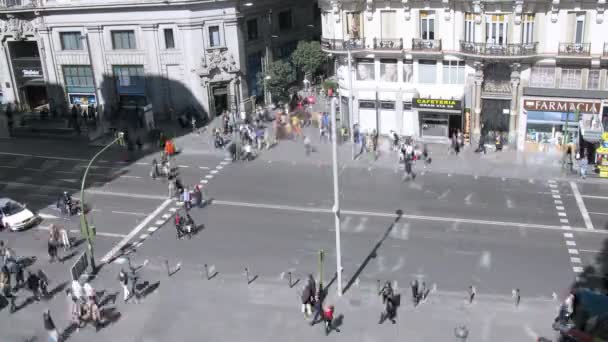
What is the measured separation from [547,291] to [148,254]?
20233 millimetres

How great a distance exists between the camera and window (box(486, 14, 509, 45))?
46.7 metres

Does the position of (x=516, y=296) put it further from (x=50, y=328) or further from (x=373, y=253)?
(x=50, y=328)

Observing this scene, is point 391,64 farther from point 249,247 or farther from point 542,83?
point 249,247

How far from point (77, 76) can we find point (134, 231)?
91.8 feet

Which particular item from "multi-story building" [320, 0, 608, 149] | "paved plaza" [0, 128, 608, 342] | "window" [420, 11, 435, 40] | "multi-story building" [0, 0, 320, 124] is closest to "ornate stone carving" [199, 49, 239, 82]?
"multi-story building" [0, 0, 320, 124]

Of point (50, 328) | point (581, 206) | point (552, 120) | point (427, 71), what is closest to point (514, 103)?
point (552, 120)

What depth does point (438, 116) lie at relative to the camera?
169 ft

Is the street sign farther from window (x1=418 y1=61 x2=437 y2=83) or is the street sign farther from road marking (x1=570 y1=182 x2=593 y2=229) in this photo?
window (x1=418 y1=61 x2=437 y2=83)

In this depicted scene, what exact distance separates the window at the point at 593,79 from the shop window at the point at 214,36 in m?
29.5

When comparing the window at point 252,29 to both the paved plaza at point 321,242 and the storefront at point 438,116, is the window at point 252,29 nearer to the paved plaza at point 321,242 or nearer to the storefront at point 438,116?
the paved plaza at point 321,242

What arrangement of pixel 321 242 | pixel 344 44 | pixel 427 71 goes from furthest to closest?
pixel 344 44
pixel 427 71
pixel 321 242

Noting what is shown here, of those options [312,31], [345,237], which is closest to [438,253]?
[345,237]

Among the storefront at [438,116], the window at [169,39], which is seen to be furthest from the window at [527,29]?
the window at [169,39]

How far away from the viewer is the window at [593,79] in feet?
151
